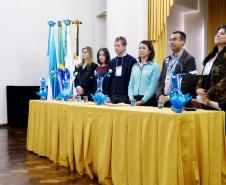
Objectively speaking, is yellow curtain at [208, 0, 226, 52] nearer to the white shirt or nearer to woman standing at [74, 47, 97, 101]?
woman standing at [74, 47, 97, 101]

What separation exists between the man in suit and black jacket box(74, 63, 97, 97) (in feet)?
4.08

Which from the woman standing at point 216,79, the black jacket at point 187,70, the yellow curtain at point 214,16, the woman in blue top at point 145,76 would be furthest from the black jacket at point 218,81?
the yellow curtain at point 214,16

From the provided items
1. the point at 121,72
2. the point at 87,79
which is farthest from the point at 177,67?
the point at 87,79

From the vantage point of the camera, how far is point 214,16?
9.17m

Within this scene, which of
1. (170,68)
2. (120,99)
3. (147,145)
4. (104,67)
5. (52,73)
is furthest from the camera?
(52,73)

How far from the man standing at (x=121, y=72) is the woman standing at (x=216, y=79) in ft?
3.60

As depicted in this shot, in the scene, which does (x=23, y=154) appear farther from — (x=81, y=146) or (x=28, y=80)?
(x=28, y=80)

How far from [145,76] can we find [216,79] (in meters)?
0.92

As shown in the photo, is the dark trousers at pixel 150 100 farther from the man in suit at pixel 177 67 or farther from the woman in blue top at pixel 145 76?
the man in suit at pixel 177 67

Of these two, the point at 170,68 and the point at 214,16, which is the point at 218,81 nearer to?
the point at 170,68

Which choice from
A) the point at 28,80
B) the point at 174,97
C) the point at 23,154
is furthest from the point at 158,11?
the point at 174,97

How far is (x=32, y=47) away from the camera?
24.0ft

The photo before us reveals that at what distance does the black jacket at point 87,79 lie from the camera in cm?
438

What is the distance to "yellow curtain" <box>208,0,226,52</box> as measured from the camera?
9.05 metres
